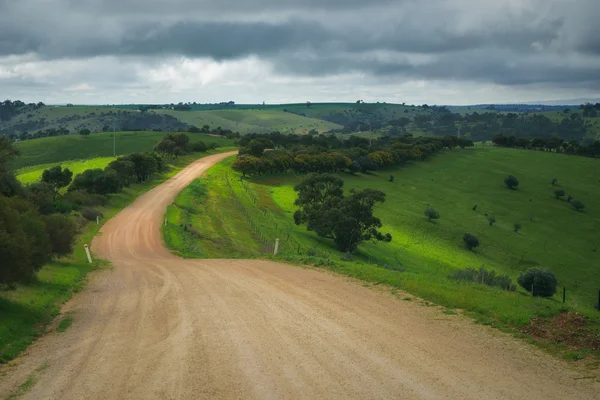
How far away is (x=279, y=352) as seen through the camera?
13305 mm

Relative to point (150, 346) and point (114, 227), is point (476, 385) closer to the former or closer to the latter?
point (150, 346)

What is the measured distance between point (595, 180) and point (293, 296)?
150 metres

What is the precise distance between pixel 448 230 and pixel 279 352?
266 feet

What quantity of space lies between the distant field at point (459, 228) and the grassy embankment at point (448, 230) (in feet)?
0.38

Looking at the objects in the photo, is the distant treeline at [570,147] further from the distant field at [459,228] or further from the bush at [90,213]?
the bush at [90,213]

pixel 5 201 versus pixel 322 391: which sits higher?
pixel 5 201

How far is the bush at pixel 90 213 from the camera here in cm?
6266

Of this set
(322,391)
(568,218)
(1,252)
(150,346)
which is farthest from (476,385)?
(568,218)

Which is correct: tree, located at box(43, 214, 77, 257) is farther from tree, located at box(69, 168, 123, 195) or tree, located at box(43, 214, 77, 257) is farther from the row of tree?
tree, located at box(69, 168, 123, 195)

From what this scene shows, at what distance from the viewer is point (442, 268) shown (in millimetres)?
64938

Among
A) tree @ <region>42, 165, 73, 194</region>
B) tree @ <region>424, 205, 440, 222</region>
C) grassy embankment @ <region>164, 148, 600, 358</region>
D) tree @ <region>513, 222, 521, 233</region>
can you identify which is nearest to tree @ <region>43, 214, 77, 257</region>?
grassy embankment @ <region>164, 148, 600, 358</region>

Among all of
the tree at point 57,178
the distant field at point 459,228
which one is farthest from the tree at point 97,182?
the distant field at point 459,228

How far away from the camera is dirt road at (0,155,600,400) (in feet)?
36.4

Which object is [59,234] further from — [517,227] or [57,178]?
[517,227]
